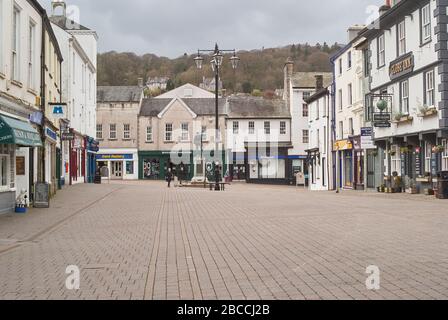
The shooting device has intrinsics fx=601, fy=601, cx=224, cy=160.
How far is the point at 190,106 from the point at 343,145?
2946cm

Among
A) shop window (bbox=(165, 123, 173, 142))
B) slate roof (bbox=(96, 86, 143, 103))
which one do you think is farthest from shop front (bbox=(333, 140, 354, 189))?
slate roof (bbox=(96, 86, 143, 103))

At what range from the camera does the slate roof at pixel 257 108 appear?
65750mm

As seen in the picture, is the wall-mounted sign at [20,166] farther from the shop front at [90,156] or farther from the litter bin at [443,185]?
the shop front at [90,156]

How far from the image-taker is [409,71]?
27516 millimetres

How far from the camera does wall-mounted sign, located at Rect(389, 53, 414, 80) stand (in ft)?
89.7

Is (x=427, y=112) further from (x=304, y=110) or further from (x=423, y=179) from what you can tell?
(x=304, y=110)

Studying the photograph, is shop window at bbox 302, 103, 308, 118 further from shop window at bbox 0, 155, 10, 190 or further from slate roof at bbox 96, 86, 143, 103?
shop window at bbox 0, 155, 10, 190

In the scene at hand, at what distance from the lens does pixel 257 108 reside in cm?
6650

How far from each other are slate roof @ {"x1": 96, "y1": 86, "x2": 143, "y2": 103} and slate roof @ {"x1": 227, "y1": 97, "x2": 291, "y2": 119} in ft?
33.7

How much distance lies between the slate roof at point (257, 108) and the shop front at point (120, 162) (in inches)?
460

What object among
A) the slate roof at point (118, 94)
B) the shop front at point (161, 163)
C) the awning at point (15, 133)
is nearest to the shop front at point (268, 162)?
the shop front at point (161, 163)
